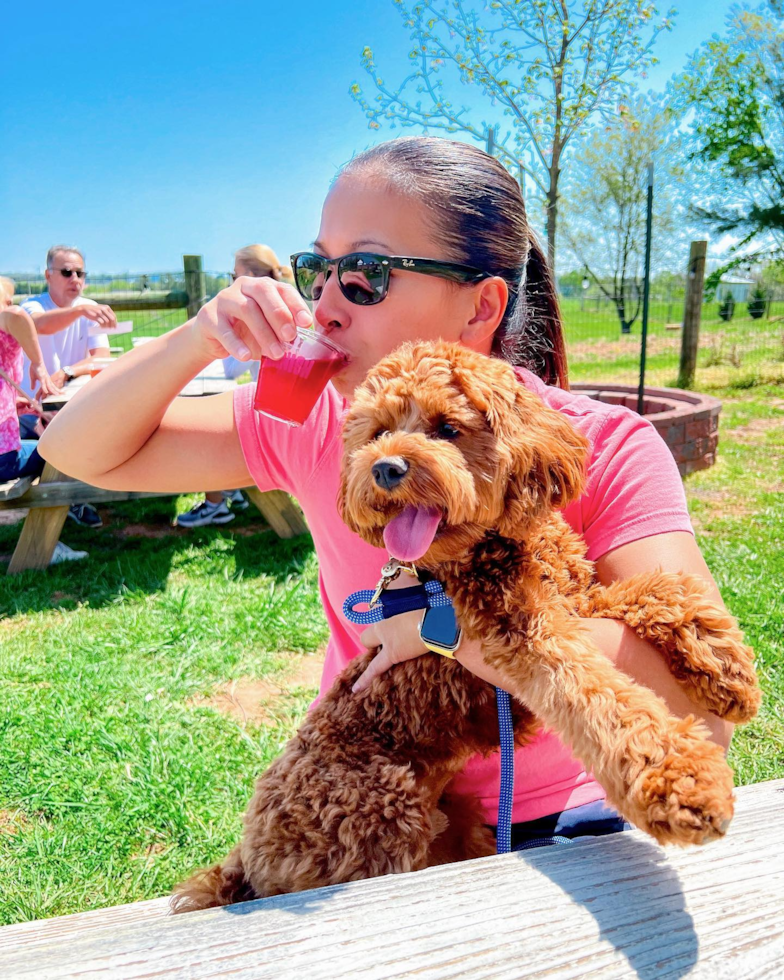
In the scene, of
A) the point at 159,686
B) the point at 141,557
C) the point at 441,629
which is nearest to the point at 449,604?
the point at 441,629

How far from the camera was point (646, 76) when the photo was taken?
390 inches

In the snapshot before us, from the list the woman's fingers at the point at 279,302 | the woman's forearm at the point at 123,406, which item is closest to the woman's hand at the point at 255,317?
the woman's fingers at the point at 279,302

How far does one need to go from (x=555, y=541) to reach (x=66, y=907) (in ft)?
7.87

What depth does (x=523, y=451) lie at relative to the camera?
1265 millimetres

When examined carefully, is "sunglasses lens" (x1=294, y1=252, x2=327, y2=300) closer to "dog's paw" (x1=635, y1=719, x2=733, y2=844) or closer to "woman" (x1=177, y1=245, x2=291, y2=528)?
"dog's paw" (x1=635, y1=719, x2=733, y2=844)

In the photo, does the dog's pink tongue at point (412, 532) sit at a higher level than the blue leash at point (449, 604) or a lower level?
higher

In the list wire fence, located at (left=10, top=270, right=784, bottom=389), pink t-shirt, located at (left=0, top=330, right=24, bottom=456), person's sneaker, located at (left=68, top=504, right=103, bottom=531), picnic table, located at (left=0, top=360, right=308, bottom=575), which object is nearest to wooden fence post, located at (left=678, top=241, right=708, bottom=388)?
wire fence, located at (left=10, top=270, right=784, bottom=389)

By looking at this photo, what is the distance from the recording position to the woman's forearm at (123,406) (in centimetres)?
174

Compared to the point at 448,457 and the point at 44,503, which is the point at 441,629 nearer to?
the point at 448,457

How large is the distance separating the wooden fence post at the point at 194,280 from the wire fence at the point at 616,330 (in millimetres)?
117

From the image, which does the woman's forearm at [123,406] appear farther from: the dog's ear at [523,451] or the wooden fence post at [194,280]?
the wooden fence post at [194,280]

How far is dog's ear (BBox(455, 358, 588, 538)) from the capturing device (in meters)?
1.27

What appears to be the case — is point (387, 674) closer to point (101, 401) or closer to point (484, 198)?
point (101, 401)

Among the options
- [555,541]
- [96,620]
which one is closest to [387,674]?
[555,541]
